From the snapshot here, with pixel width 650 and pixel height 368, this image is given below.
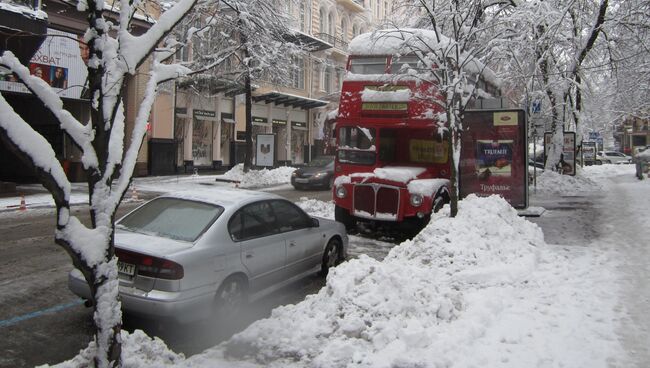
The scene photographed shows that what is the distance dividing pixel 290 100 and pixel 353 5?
1351 cm

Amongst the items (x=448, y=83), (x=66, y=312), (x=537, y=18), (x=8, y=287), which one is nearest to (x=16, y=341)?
(x=66, y=312)

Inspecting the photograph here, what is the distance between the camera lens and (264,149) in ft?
92.0

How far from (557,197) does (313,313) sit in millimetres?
16142

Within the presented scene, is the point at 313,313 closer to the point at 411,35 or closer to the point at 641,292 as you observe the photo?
the point at 641,292

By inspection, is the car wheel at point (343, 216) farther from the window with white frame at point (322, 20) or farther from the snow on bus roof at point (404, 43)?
the window with white frame at point (322, 20)

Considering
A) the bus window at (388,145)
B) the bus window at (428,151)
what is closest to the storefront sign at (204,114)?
the bus window at (388,145)

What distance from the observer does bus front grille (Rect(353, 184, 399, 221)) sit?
10703mm

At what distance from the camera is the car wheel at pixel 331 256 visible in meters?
7.73

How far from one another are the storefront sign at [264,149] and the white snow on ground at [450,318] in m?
20.8

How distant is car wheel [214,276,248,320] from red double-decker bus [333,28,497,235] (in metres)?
5.38

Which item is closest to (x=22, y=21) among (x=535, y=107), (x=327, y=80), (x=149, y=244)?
(x=149, y=244)

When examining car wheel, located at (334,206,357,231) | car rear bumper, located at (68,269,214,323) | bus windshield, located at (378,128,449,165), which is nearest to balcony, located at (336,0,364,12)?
bus windshield, located at (378,128,449,165)

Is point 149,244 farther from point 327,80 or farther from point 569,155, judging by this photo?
point 327,80

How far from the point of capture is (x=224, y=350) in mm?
4582
